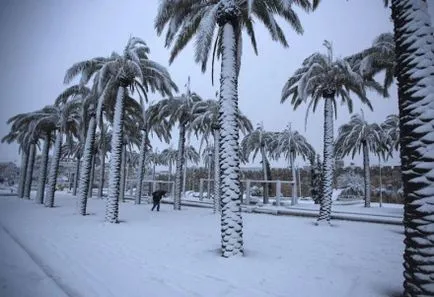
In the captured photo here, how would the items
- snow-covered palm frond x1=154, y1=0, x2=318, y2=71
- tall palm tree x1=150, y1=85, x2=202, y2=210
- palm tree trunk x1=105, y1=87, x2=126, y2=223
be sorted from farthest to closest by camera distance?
1. tall palm tree x1=150, y1=85, x2=202, y2=210
2. palm tree trunk x1=105, y1=87, x2=126, y2=223
3. snow-covered palm frond x1=154, y1=0, x2=318, y2=71

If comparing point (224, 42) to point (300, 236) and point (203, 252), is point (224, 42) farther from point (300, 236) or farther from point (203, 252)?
point (300, 236)

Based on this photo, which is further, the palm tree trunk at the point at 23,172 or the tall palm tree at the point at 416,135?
the palm tree trunk at the point at 23,172

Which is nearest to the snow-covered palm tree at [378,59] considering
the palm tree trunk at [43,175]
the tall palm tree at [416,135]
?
the tall palm tree at [416,135]

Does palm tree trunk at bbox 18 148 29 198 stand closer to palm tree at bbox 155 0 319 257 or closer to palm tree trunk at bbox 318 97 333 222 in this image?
palm tree at bbox 155 0 319 257

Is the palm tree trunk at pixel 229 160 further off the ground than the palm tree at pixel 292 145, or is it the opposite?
the palm tree at pixel 292 145

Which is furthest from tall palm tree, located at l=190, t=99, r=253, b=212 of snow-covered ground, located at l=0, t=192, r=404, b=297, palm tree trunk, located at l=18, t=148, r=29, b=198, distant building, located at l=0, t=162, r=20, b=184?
distant building, located at l=0, t=162, r=20, b=184

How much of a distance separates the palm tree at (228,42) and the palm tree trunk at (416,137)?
13.2ft

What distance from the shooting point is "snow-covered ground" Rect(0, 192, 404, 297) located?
16.8 feet

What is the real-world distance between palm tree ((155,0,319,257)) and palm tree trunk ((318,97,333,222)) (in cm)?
506

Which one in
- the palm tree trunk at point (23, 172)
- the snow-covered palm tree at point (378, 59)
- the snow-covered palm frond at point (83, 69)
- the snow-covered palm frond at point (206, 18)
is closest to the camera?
the snow-covered palm frond at point (206, 18)

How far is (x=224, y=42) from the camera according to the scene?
904 centimetres

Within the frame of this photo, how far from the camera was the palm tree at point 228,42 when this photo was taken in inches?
313

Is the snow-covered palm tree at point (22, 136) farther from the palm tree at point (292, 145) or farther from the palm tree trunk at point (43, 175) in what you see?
the palm tree at point (292, 145)

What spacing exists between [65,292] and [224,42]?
7.48 metres
